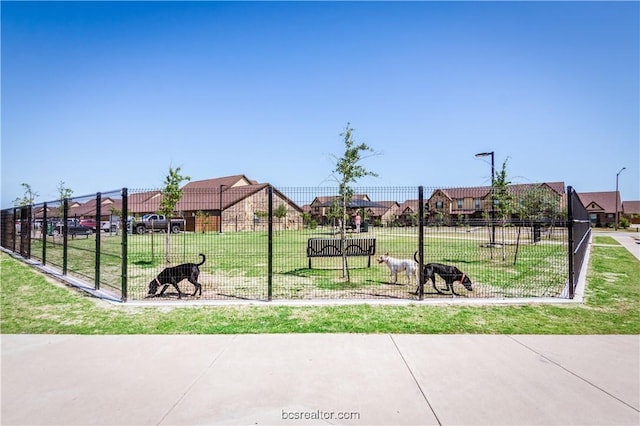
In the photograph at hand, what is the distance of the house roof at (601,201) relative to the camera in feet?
206

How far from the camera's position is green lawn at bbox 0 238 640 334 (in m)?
5.56

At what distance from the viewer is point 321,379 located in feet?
12.6

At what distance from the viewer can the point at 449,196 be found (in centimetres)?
959

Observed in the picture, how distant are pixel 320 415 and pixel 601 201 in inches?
3129

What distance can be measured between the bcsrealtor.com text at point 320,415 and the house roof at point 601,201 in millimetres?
75958

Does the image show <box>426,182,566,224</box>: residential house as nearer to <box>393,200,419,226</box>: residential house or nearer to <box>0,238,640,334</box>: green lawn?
<box>393,200,419,226</box>: residential house

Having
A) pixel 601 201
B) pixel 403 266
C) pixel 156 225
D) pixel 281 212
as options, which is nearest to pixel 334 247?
pixel 281 212

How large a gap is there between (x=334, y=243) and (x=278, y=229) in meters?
1.77

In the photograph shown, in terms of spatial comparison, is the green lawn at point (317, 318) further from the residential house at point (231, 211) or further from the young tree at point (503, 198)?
the young tree at point (503, 198)

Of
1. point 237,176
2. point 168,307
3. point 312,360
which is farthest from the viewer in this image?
point 237,176

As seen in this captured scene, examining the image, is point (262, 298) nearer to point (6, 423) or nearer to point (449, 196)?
point (6, 423)

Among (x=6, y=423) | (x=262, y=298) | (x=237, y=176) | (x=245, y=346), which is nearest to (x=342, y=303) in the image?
(x=262, y=298)

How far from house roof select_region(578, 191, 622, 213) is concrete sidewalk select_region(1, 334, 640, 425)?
7280cm

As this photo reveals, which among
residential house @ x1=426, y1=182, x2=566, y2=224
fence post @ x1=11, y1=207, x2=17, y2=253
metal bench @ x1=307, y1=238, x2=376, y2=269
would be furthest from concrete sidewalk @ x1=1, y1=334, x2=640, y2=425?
fence post @ x1=11, y1=207, x2=17, y2=253
